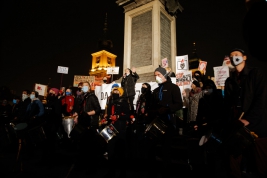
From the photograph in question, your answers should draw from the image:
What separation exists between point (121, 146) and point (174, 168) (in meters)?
1.43

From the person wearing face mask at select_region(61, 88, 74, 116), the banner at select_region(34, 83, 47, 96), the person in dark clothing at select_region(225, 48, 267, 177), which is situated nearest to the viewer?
the person in dark clothing at select_region(225, 48, 267, 177)

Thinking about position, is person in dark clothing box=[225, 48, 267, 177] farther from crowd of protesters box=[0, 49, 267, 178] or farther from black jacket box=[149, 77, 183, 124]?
black jacket box=[149, 77, 183, 124]

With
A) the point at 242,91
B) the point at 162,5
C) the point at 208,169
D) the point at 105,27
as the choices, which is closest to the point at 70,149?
the point at 208,169

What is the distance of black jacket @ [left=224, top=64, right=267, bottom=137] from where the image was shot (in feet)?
7.09

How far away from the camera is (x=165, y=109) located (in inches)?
135

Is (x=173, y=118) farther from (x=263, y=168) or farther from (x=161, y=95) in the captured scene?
(x=263, y=168)

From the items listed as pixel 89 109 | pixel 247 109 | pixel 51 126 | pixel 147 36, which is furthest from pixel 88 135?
pixel 147 36

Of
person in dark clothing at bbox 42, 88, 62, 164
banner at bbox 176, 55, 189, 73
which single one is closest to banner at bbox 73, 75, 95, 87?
banner at bbox 176, 55, 189, 73

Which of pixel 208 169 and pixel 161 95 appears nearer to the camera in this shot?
pixel 208 169

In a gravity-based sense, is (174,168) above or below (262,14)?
below

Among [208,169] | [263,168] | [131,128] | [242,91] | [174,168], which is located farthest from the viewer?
[131,128]

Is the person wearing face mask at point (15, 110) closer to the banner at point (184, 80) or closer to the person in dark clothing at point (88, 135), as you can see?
the person in dark clothing at point (88, 135)

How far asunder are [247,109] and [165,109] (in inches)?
57.3

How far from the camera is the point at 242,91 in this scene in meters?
2.42
